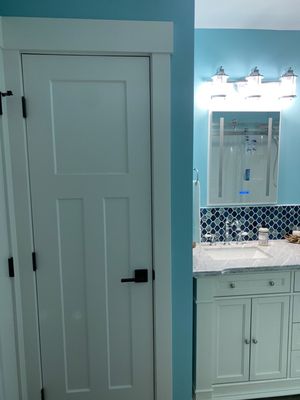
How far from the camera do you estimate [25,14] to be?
5.02ft

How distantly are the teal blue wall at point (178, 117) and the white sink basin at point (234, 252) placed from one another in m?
0.74

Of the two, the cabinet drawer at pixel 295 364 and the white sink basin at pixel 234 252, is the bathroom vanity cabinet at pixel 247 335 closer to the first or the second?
the cabinet drawer at pixel 295 364

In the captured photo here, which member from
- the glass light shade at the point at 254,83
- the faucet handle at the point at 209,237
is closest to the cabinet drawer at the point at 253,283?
the faucet handle at the point at 209,237

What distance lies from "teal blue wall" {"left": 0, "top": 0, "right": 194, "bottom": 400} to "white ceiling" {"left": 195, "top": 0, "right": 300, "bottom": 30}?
1.78 ft

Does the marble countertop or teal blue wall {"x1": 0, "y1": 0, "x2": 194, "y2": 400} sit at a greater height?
teal blue wall {"x1": 0, "y1": 0, "x2": 194, "y2": 400}

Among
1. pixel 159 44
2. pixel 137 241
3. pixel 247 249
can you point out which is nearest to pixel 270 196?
pixel 247 249

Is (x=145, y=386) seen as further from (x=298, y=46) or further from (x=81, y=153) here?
(x=298, y=46)

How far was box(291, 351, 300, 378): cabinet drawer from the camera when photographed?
85.1 inches

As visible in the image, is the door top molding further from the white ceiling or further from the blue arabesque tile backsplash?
the blue arabesque tile backsplash

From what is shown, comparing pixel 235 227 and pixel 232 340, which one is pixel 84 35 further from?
pixel 232 340

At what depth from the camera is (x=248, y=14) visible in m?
2.21

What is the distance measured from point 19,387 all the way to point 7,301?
51 centimetres

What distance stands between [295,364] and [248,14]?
2.43 meters

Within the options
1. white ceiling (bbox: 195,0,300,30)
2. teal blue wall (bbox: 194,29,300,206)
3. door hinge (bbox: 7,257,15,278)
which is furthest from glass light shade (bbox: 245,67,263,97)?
door hinge (bbox: 7,257,15,278)
